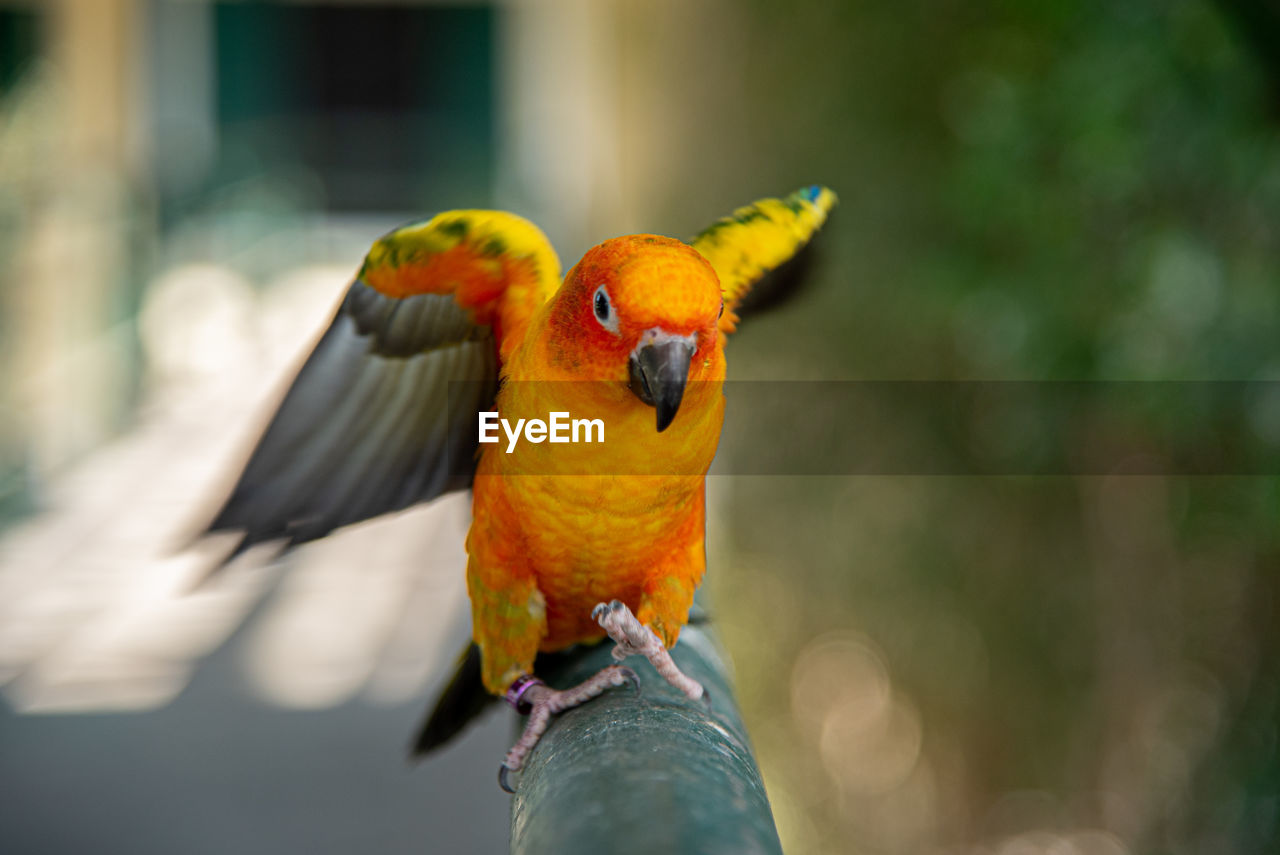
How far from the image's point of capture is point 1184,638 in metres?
1.69

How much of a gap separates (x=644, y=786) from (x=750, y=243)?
2.39 feet

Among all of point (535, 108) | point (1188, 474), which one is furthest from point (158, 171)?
point (1188, 474)

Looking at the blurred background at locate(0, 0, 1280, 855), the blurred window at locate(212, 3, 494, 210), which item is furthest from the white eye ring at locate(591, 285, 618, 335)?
the blurred window at locate(212, 3, 494, 210)

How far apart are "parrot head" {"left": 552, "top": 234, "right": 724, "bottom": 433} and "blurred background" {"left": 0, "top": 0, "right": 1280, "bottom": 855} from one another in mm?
494

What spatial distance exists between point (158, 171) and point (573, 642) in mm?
5555

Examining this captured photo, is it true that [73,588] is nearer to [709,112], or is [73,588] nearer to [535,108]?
[709,112]

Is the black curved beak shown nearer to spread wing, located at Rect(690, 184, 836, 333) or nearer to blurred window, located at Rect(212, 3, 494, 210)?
spread wing, located at Rect(690, 184, 836, 333)

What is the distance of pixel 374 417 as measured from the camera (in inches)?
44.4

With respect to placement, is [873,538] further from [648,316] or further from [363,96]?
[363,96]

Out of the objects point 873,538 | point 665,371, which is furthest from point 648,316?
point 873,538

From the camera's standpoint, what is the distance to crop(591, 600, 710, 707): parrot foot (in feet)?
2.64

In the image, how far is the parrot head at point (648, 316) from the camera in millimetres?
781

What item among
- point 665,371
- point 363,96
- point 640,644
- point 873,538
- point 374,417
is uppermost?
point 363,96

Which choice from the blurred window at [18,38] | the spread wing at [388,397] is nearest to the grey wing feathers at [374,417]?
the spread wing at [388,397]
